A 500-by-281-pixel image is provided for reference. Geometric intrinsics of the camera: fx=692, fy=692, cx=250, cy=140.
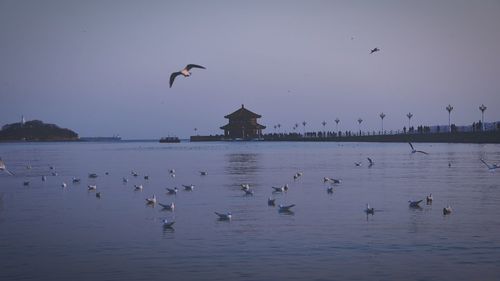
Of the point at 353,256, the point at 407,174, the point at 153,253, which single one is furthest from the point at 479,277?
the point at 407,174

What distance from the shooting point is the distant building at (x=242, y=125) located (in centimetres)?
14912

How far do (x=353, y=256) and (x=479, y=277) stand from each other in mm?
2609

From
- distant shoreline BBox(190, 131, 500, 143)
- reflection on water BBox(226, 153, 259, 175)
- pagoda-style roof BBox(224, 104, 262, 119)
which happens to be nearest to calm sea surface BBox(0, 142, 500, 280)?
reflection on water BBox(226, 153, 259, 175)

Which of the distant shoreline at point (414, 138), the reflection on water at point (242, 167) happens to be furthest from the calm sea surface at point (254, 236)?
the distant shoreline at point (414, 138)

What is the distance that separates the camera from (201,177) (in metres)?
37.6

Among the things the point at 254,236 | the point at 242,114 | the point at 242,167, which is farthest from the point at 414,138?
the point at 254,236

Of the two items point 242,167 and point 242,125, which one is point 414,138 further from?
point 242,167

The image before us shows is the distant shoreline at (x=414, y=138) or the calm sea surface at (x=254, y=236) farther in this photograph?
the distant shoreline at (x=414, y=138)

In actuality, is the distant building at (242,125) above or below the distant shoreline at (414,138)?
above

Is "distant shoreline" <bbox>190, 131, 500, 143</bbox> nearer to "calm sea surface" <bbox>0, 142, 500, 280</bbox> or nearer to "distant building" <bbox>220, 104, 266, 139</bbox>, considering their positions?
"distant building" <bbox>220, 104, 266, 139</bbox>

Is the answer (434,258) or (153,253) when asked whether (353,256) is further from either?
(153,253)

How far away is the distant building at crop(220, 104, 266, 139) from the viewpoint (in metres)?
149

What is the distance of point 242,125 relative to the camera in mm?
153125

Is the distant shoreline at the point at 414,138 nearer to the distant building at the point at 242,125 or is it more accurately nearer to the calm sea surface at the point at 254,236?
the distant building at the point at 242,125
